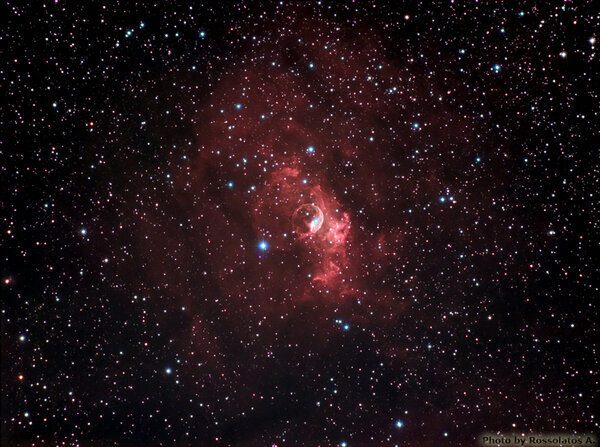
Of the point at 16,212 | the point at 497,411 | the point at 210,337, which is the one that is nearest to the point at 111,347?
the point at 210,337

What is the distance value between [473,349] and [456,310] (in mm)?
86

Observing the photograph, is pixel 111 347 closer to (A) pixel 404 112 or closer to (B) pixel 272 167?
(B) pixel 272 167

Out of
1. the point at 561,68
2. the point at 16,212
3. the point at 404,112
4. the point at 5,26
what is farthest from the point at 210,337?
the point at 561,68

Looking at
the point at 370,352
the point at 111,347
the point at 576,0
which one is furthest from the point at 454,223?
the point at 111,347

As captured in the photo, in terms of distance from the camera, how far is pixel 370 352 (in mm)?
622

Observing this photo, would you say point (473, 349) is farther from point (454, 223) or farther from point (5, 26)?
point (5, 26)

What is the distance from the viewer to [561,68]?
0.62 metres

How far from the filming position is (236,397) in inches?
24.6

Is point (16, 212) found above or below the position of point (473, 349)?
above

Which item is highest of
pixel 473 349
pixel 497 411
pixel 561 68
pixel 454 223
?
pixel 561 68

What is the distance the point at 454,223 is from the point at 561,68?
38 cm

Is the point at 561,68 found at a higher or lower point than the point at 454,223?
higher

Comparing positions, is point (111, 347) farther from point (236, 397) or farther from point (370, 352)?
point (370, 352)

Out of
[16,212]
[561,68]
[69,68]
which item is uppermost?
[69,68]
